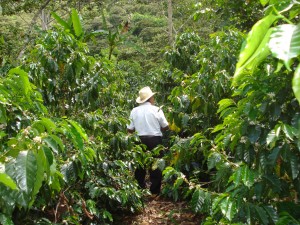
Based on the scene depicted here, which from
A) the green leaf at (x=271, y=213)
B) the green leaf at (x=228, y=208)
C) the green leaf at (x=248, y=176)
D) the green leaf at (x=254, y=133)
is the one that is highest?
the green leaf at (x=254, y=133)

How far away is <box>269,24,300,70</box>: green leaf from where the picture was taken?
646mm

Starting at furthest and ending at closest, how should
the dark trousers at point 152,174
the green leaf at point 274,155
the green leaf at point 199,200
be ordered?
the dark trousers at point 152,174 → the green leaf at point 199,200 → the green leaf at point 274,155

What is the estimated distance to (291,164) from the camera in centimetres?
173

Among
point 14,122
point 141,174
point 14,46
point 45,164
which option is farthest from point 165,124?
point 14,46

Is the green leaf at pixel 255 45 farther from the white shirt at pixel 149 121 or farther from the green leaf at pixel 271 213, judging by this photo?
the white shirt at pixel 149 121

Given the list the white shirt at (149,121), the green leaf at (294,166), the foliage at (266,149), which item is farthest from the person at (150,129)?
the green leaf at (294,166)

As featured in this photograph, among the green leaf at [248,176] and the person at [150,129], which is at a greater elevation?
the green leaf at [248,176]

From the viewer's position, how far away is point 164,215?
431 centimetres

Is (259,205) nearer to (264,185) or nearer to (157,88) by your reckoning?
(264,185)

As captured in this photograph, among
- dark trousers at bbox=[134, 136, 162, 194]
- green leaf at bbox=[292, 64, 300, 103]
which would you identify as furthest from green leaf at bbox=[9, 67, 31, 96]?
dark trousers at bbox=[134, 136, 162, 194]

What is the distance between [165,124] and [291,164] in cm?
326

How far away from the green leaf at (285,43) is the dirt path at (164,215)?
346 centimetres

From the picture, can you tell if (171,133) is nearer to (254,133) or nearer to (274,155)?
(254,133)

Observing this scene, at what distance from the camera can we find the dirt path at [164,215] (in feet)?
13.2
